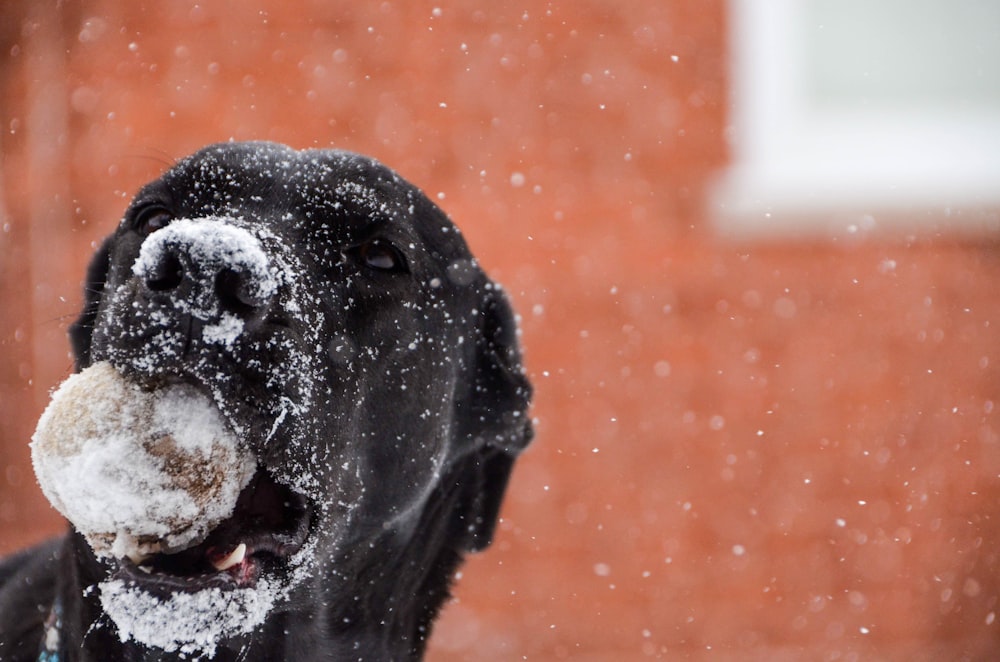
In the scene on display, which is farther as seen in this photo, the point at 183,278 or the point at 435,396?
the point at 435,396

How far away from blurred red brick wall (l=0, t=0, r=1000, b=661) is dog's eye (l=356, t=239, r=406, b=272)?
1.48m

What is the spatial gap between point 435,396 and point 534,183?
2173 millimetres

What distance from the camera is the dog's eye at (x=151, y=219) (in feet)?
6.19

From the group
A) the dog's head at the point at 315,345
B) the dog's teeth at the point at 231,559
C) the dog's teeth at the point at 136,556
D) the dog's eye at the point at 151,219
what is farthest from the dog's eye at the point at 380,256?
the dog's teeth at the point at 136,556

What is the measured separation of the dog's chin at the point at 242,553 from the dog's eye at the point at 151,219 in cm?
64

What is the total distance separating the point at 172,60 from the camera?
2926mm

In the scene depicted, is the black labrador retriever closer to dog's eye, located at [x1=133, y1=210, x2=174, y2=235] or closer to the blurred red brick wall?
dog's eye, located at [x1=133, y1=210, x2=174, y2=235]

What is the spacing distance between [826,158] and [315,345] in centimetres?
332

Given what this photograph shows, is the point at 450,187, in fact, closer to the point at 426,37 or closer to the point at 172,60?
the point at 426,37

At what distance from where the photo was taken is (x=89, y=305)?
2105 mm

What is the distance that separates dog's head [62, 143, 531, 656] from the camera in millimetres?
1389

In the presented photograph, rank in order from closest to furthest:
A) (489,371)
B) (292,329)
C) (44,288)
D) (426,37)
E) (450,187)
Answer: (292,329) < (489,371) < (44,288) < (426,37) < (450,187)

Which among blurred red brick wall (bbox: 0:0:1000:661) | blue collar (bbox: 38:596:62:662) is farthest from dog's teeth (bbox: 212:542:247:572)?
blurred red brick wall (bbox: 0:0:1000:661)

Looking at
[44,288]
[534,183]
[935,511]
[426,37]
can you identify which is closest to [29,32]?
[44,288]
